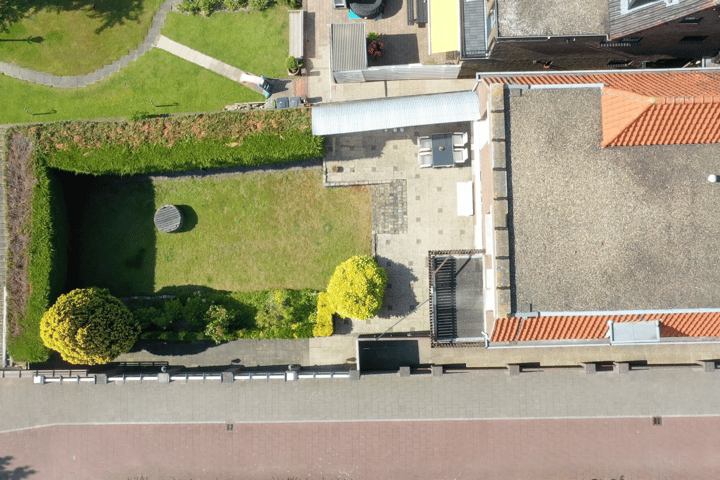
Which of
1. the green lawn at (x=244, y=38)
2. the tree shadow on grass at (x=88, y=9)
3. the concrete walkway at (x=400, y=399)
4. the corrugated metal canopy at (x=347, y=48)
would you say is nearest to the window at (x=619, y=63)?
the corrugated metal canopy at (x=347, y=48)

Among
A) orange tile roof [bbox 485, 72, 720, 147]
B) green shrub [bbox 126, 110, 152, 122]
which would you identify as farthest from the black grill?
green shrub [bbox 126, 110, 152, 122]

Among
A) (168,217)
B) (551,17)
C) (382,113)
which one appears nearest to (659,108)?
(551,17)

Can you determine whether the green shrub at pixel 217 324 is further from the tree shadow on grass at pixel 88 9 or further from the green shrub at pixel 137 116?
the tree shadow on grass at pixel 88 9

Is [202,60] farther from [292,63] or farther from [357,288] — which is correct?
[357,288]

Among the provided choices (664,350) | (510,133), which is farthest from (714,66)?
(664,350)

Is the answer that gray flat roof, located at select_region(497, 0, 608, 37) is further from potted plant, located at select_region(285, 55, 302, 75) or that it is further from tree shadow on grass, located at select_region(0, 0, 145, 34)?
tree shadow on grass, located at select_region(0, 0, 145, 34)

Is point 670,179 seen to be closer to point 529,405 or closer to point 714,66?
point 714,66
